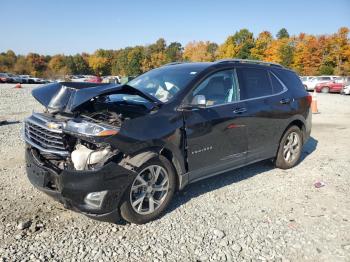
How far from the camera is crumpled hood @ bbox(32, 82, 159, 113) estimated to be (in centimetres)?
374

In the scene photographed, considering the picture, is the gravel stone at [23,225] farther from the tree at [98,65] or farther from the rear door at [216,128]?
the tree at [98,65]

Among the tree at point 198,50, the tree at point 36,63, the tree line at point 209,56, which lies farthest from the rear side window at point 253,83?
the tree at point 36,63

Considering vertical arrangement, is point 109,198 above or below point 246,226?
above

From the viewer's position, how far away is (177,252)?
11.0ft

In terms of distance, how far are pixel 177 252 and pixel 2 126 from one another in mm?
7881

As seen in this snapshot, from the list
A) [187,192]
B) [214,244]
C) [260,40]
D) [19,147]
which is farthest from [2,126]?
[260,40]

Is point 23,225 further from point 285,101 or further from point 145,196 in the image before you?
point 285,101

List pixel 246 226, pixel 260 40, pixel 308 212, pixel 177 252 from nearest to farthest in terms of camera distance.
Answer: pixel 177 252, pixel 246 226, pixel 308 212, pixel 260 40

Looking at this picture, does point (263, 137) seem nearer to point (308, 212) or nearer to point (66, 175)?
point (308, 212)

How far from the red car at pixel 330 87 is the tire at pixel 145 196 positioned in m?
31.0

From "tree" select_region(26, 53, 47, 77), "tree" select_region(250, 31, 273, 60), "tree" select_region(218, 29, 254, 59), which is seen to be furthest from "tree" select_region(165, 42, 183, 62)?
"tree" select_region(26, 53, 47, 77)

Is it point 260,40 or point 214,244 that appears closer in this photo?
point 214,244

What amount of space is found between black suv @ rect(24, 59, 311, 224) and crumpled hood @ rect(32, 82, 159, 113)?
0.04 feet

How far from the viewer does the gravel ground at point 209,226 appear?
332 centimetres
